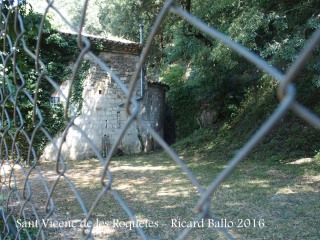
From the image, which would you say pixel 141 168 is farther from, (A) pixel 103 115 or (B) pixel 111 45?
(B) pixel 111 45

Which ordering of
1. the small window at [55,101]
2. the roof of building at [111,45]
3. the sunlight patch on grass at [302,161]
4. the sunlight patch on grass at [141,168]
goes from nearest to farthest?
1. the sunlight patch on grass at [302,161]
2. the sunlight patch on grass at [141,168]
3. the small window at [55,101]
4. the roof of building at [111,45]

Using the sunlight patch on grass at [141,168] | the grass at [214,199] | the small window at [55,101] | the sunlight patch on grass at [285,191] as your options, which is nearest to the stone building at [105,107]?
the small window at [55,101]

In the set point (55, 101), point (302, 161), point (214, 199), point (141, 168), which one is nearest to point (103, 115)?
point (55, 101)

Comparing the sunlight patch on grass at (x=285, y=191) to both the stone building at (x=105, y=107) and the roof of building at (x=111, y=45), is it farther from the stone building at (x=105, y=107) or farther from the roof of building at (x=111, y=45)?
the roof of building at (x=111, y=45)

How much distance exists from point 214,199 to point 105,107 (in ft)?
17.9

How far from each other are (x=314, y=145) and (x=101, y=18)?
1850 cm

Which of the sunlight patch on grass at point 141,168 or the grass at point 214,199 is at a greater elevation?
the grass at point 214,199

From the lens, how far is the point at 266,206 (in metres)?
3.71

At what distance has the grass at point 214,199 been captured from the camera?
2990 millimetres

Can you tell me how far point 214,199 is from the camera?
4102 millimetres

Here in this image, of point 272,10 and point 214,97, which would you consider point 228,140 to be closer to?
point 214,97

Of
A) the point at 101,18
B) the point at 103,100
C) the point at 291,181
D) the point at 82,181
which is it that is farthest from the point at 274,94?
the point at 101,18

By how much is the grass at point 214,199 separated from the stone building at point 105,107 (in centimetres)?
151

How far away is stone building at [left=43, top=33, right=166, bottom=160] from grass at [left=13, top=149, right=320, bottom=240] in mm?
1507
